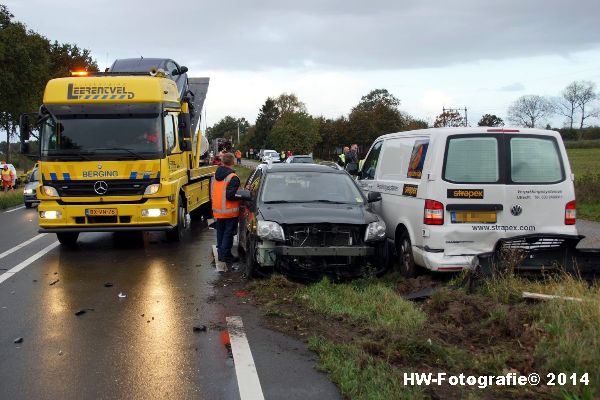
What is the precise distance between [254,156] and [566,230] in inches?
4059

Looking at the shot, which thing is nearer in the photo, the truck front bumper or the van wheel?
the van wheel

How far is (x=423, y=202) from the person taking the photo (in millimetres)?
7906

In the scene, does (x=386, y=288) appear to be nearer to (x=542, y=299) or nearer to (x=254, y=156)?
(x=542, y=299)

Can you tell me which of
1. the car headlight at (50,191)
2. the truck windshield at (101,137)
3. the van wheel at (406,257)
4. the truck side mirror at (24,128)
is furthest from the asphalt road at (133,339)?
the truck side mirror at (24,128)

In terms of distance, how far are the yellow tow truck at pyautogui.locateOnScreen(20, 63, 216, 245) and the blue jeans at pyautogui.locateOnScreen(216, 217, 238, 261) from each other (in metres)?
1.95

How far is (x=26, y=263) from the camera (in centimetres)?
1055

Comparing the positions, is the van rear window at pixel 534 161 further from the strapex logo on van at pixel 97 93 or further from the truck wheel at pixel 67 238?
the truck wheel at pixel 67 238

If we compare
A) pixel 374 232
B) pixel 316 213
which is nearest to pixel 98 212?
pixel 316 213

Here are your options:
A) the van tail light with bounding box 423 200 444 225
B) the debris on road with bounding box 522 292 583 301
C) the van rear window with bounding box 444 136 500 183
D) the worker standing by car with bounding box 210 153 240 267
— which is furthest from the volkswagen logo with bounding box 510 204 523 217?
the worker standing by car with bounding box 210 153 240 267

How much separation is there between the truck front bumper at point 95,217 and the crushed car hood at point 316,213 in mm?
3431

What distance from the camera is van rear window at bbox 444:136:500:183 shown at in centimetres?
777

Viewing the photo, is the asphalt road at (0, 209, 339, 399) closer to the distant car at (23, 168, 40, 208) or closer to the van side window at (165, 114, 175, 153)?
the van side window at (165, 114, 175, 153)

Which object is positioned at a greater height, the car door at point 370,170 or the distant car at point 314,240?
the car door at point 370,170

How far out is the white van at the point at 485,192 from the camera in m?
7.71
